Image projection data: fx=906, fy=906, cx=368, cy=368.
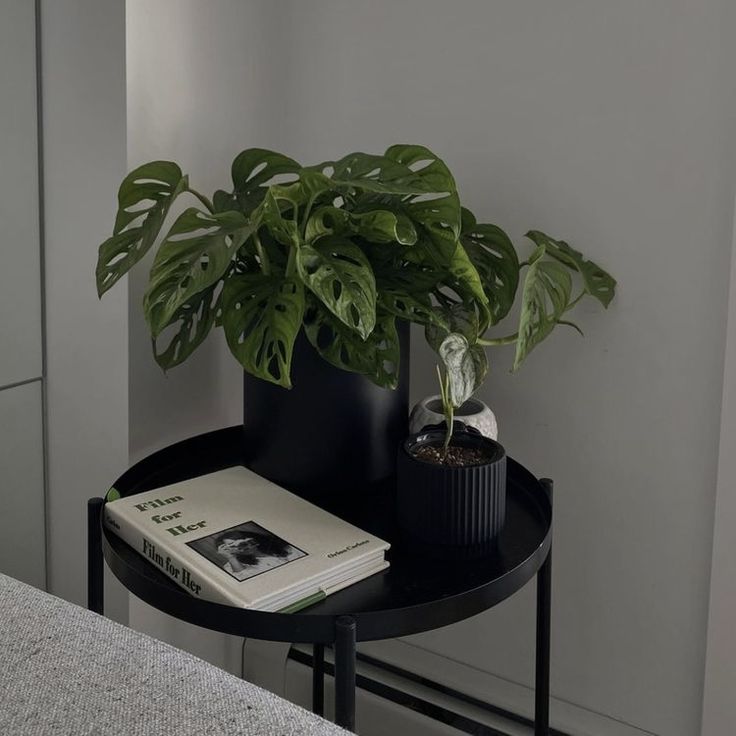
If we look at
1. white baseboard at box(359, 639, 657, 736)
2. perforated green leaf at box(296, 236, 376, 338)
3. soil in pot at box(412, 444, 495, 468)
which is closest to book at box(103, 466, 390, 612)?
soil in pot at box(412, 444, 495, 468)

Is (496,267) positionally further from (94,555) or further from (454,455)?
(94,555)

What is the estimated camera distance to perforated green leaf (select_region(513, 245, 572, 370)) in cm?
100

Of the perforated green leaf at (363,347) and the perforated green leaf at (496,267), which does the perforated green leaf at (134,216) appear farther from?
the perforated green leaf at (496,267)

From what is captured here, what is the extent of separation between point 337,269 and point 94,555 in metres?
0.45

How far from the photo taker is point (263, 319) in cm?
90

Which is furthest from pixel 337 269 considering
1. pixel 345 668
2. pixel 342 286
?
pixel 345 668

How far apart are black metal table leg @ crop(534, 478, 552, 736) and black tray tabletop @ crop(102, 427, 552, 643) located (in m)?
0.11

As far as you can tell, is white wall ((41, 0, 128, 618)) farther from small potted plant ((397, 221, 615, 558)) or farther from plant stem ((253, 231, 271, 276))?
small potted plant ((397, 221, 615, 558))

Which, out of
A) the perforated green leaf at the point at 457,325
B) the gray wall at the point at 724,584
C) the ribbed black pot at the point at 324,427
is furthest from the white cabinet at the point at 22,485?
the gray wall at the point at 724,584

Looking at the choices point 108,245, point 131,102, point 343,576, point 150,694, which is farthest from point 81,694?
point 131,102

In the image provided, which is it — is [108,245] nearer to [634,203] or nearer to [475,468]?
[475,468]

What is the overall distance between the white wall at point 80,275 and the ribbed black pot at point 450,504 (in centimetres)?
49

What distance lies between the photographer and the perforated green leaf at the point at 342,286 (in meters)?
0.84

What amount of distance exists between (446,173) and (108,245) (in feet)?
1.23
